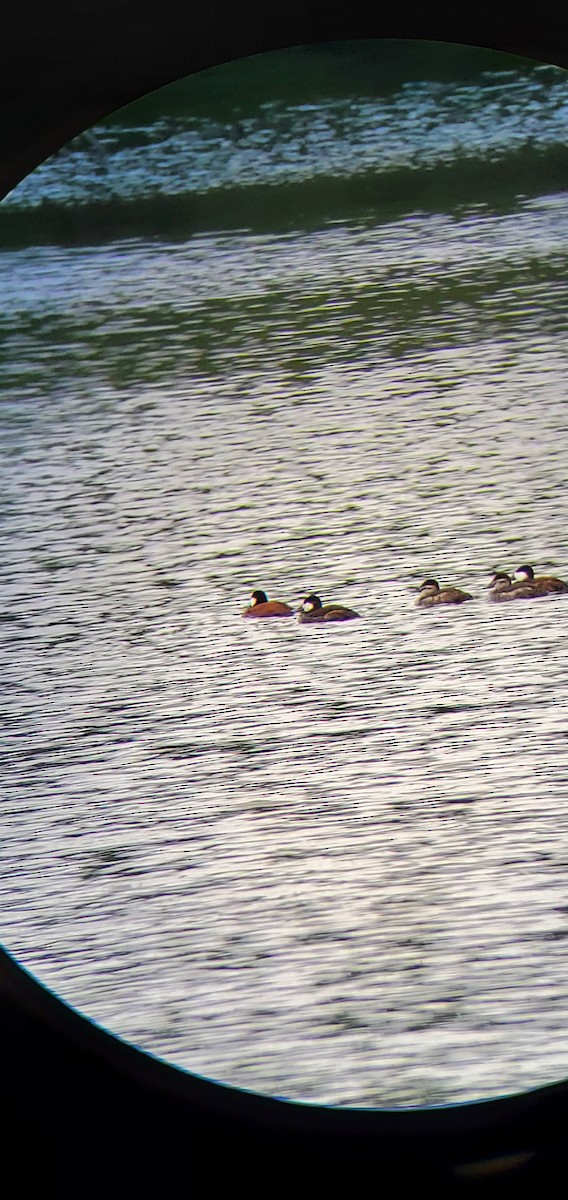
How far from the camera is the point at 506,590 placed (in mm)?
790

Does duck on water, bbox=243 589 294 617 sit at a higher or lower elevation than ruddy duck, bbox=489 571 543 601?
higher

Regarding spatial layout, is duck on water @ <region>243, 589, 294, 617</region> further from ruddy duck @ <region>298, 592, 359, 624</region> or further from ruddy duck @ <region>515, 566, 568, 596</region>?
ruddy duck @ <region>515, 566, 568, 596</region>

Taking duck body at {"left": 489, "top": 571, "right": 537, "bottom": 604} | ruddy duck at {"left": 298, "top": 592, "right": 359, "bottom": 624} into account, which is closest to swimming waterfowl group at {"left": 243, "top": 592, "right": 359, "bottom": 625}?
ruddy duck at {"left": 298, "top": 592, "right": 359, "bottom": 624}

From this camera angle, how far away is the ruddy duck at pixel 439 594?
31.1 inches

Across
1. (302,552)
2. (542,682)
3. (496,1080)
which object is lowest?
(496,1080)

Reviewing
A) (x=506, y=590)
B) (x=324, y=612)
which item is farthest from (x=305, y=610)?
(x=506, y=590)

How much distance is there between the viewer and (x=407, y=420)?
2.61ft

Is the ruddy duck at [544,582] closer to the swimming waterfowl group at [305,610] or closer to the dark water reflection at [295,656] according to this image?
the dark water reflection at [295,656]

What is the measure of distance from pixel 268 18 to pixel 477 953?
0.67 meters

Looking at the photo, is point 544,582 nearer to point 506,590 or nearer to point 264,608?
point 506,590

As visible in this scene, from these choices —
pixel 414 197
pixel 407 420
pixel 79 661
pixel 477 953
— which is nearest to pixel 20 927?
pixel 79 661

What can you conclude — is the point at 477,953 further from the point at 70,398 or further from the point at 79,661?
the point at 70,398

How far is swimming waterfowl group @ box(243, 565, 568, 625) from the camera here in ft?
2.56

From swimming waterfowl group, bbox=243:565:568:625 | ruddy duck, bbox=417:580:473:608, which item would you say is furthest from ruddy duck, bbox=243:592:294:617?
ruddy duck, bbox=417:580:473:608
